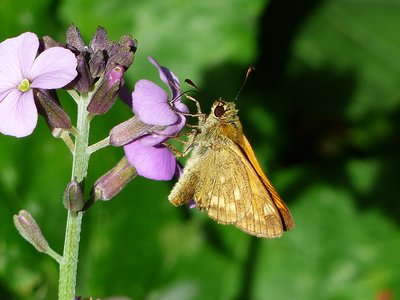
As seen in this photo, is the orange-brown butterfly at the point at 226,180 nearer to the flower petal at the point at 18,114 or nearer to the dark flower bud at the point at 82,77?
the dark flower bud at the point at 82,77

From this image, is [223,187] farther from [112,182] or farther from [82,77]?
[82,77]

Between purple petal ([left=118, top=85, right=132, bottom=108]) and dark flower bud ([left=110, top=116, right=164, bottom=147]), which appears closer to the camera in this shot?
dark flower bud ([left=110, top=116, right=164, bottom=147])

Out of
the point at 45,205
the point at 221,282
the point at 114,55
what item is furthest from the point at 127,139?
the point at 221,282

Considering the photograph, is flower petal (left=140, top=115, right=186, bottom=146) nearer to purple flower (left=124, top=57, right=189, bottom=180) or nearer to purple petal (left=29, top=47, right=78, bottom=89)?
purple flower (left=124, top=57, right=189, bottom=180)

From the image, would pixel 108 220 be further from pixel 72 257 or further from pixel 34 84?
pixel 34 84

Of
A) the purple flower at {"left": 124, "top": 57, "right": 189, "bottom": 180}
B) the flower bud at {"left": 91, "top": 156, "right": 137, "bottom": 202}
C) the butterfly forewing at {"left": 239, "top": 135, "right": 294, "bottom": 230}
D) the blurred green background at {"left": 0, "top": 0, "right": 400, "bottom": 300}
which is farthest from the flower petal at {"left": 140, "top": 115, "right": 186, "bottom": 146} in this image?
the blurred green background at {"left": 0, "top": 0, "right": 400, "bottom": 300}
